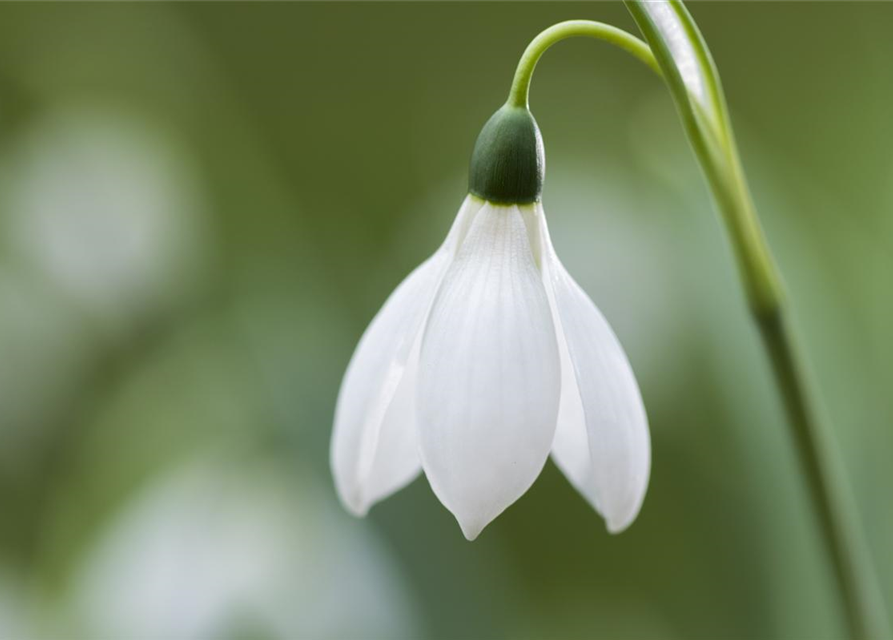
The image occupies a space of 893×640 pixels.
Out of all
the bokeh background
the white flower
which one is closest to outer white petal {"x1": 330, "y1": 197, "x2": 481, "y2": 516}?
the white flower

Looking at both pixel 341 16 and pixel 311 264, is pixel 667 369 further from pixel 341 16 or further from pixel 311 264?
pixel 341 16

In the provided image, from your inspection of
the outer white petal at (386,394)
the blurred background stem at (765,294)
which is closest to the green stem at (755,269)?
the blurred background stem at (765,294)

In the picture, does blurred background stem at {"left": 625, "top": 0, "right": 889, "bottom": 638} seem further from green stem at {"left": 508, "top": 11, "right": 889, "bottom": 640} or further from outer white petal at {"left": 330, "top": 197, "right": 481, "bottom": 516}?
outer white petal at {"left": 330, "top": 197, "right": 481, "bottom": 516}

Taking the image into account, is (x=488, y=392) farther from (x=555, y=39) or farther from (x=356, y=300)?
(x=356, y=300)

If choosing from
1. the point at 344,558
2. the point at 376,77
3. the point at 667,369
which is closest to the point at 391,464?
the point at 344,558

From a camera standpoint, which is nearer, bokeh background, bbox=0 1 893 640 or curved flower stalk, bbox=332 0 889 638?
curved flower stalk, bbox=332 0 889 638

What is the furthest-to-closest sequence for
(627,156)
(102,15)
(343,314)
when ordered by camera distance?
(102,15), (627,156), (343,314)

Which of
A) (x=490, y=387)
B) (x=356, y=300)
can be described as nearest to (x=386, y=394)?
(x=490, y=387)
